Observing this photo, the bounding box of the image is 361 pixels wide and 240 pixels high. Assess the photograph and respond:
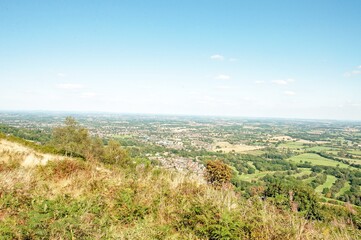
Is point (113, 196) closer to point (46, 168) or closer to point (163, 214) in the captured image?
point (163, 214)

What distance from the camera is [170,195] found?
592cm

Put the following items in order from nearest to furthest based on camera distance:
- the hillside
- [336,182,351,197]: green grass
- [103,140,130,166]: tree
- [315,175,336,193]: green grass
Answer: the hillside < [103,140,130,166]: tree < [336,182,351,197]: green grass < [315,175,336,193]: green grass

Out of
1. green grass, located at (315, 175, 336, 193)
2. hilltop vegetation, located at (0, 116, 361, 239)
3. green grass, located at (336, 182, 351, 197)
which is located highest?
hilltop vegetation, located at (0, 116, 361, 239)

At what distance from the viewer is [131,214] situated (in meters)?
4.79

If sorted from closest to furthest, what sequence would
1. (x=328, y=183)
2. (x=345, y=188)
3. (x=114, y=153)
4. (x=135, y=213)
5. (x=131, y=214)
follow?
(x=131, y=214)
(x=135, y=213)
(x=114, y=153)
(x=345, y=188)
(x=328, y=183)

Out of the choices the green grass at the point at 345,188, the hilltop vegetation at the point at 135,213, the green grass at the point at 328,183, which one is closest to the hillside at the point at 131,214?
the hilltop vegetation at the point at 135,213

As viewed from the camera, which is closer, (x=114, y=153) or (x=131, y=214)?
(x=131, y=214)

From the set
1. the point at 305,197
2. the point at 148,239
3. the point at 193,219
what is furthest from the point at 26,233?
the point at 305,197

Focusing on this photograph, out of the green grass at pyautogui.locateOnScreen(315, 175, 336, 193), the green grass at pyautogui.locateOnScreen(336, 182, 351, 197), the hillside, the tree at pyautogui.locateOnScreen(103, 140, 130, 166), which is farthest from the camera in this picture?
the green grass at pyautogui.locateOnScreen(315, 175, 336, 193)

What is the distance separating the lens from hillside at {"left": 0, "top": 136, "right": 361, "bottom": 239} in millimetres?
3844

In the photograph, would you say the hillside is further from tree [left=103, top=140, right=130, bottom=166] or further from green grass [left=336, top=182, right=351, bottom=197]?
green grass [left=336, top=182, right=351, bottom=197]

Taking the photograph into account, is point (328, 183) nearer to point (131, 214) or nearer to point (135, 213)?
point (135, 213)

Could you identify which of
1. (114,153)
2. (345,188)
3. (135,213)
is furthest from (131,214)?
(345,188)

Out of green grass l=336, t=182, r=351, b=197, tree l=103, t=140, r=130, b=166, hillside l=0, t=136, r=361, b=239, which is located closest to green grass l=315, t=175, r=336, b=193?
green grass l=336, t=182, r=351, b=197
